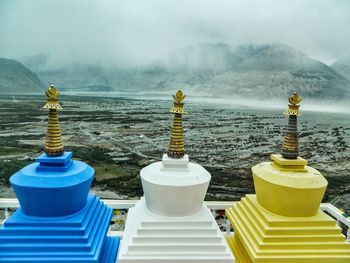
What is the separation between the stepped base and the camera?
4.73m

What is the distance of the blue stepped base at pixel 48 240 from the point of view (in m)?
4.59

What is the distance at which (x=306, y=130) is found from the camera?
46.2 meters

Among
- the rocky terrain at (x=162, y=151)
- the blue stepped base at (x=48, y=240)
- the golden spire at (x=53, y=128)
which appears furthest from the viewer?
the rocky terrain at (x=162, y=151)

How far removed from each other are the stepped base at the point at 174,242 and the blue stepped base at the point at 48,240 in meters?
0.58

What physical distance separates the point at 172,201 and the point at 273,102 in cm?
11653

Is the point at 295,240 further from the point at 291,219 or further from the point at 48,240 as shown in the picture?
the point at 48,240

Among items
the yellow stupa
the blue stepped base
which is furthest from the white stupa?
the yellow stupa

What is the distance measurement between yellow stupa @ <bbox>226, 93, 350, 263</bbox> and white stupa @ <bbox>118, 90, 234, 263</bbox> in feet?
2.32

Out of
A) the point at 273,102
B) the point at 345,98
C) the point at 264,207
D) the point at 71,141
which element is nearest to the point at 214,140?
the point at 71,141

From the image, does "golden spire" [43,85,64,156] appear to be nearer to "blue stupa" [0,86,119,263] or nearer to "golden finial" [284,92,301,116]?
"blue stupa" [0,86,119,263]

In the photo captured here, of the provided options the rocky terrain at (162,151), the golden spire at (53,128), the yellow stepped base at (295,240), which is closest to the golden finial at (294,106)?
the yellow stepped base at (295,240)

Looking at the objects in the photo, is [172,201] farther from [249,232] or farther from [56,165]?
[56,165]

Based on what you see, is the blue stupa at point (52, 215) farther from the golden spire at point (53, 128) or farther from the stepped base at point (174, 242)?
the stepped base at point (174, 242)

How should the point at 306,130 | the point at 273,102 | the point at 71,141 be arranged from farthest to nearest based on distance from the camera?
1. the point at 273,102
2. the point at 306,130
3. the point at 71,141
